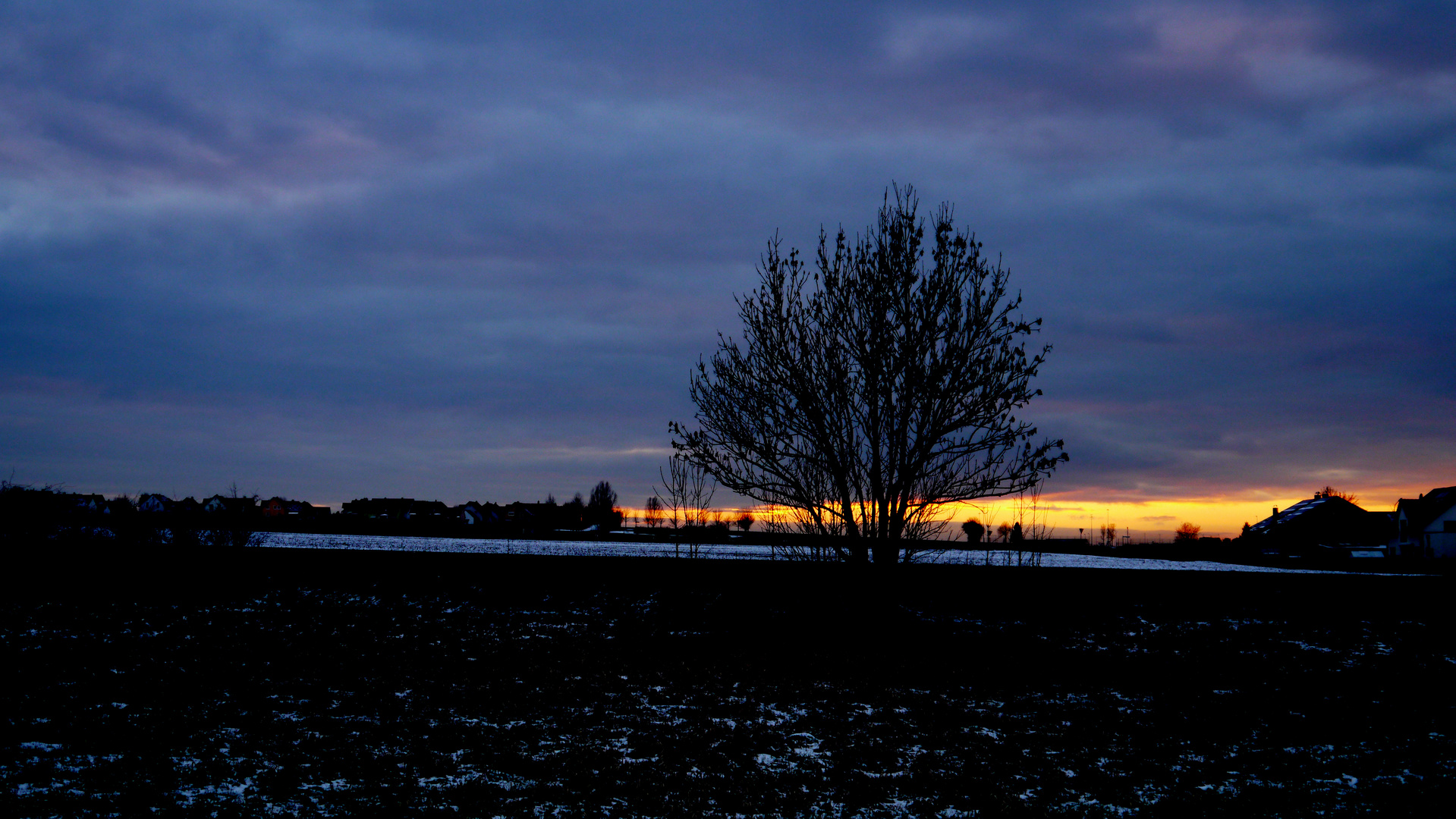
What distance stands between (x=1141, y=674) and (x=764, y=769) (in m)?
9.01

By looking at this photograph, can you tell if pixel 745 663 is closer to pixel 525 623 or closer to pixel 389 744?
pixel 525 623

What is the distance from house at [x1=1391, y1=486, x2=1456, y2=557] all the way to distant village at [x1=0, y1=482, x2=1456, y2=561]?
9 cm

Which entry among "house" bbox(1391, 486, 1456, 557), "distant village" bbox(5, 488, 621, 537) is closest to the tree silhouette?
"distant village" bbox(5, 488, 621, 537)

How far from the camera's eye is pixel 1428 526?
2940 inches

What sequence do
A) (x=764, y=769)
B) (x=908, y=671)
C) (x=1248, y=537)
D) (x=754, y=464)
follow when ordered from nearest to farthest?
(x=764, y=769)
(x=908, y=671)
(x=754, y=464)
(x=1248, y=537)

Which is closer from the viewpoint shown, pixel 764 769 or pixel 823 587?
pixel 764 769

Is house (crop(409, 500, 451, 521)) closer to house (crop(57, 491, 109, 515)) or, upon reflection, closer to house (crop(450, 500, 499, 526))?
house (crop(450, 500, 499, 526))

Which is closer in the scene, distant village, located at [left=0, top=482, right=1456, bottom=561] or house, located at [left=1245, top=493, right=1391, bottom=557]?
distant village, located at [left=0, top=482, right=1456, bottom=561]

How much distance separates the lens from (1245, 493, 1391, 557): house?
65875 mm

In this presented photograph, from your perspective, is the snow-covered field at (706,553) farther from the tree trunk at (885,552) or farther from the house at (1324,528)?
the house at (1324,528)

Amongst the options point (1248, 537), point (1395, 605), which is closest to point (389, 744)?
point (1395, 605)

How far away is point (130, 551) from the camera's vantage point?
23.4 meters

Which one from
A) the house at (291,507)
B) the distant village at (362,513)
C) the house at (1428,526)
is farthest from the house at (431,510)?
the house at (1428,526)

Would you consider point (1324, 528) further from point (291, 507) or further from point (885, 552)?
point (291, 507)
